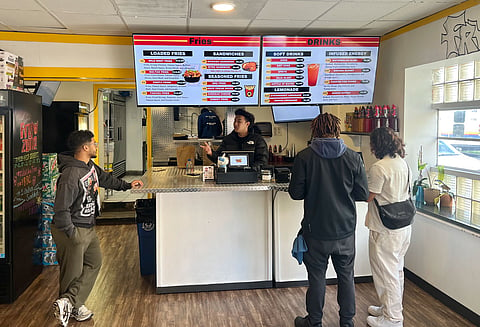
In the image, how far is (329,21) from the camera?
4281 mm

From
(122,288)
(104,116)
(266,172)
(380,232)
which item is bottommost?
(122,288)

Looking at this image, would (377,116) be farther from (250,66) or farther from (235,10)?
(235,10)

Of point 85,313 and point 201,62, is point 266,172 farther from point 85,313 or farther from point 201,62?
point 85,313

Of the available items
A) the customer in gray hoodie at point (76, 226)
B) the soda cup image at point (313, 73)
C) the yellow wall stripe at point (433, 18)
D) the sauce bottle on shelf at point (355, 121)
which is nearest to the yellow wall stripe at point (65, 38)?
the customer in gray hoodie at point (76, 226)

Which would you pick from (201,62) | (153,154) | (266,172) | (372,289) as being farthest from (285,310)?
(153,154)

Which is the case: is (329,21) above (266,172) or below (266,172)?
above

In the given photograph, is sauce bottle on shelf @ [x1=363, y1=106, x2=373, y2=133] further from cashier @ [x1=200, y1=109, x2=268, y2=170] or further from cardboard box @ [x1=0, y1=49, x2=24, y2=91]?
cardboard box @ [x1=0, y1=49, x2=24, y2=91]

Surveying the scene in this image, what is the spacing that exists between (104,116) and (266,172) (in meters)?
4.98

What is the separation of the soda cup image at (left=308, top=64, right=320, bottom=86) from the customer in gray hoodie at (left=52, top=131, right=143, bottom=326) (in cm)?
243

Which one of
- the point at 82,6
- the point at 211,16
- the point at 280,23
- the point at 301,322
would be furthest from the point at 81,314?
the point at 280,23

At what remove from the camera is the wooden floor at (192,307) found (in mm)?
3467

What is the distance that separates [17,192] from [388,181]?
10.6 feet

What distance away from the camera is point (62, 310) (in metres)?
3.27

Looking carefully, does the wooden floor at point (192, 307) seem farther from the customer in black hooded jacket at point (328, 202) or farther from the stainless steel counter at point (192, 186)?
the stainless steel counter at point (192, 186)
